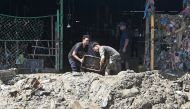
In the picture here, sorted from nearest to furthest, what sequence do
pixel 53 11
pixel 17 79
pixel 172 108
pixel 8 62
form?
pixel 172 108 < pixel 17 79 < pixel 8 62 < pixel 53 11

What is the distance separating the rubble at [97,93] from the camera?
1065cm

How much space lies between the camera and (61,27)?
625 inches

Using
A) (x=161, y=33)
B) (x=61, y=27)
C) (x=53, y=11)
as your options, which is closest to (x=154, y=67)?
(x=161, y=33)

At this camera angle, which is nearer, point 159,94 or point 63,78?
point 159,94

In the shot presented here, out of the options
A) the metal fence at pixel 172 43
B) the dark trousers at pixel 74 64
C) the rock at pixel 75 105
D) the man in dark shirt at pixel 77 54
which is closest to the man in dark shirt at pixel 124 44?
the metal fence at pixel 172 43

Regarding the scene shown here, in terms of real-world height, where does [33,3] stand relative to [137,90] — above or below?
above

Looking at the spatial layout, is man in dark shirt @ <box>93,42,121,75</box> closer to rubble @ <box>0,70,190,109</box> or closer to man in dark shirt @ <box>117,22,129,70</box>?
rubble @ <box>0,70,190,109</box>

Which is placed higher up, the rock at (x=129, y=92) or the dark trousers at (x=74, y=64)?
the dark trousers at (x=74, y=64)

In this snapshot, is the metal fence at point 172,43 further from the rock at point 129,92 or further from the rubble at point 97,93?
the rock at point 129,92

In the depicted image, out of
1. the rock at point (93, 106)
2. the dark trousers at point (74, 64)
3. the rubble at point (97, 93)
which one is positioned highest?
the dark trousers at point (74, 64)

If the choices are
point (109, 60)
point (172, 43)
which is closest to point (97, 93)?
point (109, 60)

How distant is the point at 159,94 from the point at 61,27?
547cm

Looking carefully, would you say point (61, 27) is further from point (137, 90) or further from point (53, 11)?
point (137, 90)

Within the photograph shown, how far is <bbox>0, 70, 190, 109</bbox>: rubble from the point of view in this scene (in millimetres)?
10648
